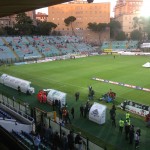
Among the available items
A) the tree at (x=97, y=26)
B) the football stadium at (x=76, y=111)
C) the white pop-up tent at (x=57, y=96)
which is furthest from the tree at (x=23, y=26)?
the white pop-up tent at (x=57, y=96)

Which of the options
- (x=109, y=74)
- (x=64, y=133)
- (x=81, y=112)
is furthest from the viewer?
(x=109, y=74)

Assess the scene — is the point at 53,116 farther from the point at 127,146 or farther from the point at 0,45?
the point at 0,45

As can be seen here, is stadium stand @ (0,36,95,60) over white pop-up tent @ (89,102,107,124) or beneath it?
over

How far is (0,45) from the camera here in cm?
6994

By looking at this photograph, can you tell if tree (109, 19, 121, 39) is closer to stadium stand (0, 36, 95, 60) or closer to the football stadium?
stadium stand (0, 36, 95, 60)

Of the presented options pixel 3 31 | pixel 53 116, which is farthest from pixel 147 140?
pixel 3 31

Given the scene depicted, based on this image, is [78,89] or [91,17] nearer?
[78,89]

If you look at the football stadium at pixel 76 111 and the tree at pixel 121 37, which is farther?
the tree at pixel 121 37

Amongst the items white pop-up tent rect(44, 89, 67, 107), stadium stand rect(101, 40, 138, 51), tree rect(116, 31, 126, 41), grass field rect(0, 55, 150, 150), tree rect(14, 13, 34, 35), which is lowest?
grass field rect(0, 55, 150, 150)

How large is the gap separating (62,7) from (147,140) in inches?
4783

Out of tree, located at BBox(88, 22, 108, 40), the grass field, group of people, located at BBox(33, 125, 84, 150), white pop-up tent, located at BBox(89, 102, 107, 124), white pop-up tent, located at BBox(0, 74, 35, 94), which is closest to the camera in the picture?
group of people, located at BBox(33, 125, 84, 150)

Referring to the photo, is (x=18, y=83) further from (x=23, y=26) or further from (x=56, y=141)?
(x=23, y=26)

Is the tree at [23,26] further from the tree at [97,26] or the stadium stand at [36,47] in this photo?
the tree at [97,26]

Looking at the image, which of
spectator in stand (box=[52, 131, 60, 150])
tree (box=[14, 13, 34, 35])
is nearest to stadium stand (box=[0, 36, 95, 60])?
tree (box=[14, 13, 34, 35])
